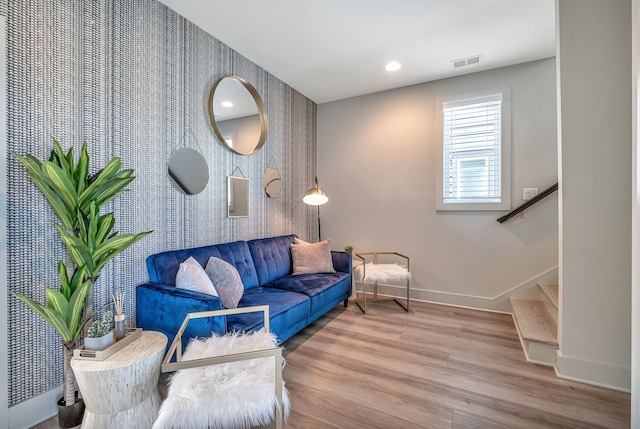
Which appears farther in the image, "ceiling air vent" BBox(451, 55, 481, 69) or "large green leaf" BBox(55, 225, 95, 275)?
"ceiling air vent" BBox(451, 55, 481, 69)

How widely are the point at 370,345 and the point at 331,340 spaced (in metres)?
0.35

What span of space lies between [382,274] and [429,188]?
1.32 metres

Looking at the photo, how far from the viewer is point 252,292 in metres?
2.62

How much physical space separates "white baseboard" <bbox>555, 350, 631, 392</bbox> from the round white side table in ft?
8.73

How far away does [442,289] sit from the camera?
3.60 meters

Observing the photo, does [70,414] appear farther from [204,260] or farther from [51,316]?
[204,260]

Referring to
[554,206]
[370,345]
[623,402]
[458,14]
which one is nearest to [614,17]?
[458,14]

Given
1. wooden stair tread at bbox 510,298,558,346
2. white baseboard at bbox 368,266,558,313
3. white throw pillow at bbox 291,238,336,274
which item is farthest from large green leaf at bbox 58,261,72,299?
white baseboard at bbox 368,266,558,313

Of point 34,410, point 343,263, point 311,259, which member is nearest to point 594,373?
point 343,263

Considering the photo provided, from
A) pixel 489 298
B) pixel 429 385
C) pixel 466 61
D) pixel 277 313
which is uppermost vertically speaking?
pixel 466 61

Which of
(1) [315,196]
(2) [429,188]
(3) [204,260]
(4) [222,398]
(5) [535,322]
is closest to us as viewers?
(4) [222,398]

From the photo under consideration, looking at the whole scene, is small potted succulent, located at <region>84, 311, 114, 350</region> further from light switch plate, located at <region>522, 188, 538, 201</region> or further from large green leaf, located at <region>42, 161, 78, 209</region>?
light switch plate, located at <region>522, 188, 538, 201</region>

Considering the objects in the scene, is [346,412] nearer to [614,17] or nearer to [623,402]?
[623,402]

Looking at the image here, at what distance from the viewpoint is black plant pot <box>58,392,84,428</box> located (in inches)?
61.1
